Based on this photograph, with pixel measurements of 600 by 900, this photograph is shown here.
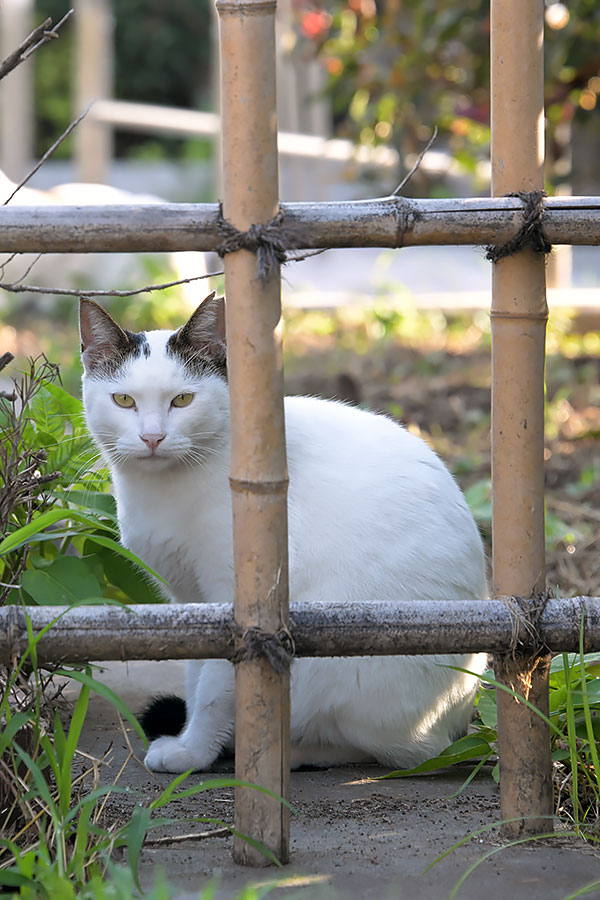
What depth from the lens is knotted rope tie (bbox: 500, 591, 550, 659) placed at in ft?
4.61

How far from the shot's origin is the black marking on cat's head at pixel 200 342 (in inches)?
71.7

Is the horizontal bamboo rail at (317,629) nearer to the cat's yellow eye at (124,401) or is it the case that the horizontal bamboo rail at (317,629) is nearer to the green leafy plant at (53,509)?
the green leafy plant at (53,509)

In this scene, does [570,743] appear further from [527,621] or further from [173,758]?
[173,758]

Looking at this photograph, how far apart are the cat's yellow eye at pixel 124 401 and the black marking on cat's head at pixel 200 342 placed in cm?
11

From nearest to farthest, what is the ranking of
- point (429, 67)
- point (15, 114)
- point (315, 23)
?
point (429, 67)
point (315, 23)
point (15, 114)

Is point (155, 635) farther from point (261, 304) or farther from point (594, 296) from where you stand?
point (594, 296)

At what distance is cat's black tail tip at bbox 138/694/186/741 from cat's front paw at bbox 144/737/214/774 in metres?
0.09

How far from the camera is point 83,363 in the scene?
1.89 metres

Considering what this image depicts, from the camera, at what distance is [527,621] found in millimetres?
1413

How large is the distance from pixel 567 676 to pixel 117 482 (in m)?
0.90

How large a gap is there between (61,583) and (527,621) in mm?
689

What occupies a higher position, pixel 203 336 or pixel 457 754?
pixel 203 336

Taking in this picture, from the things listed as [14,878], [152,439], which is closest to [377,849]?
[14,878]

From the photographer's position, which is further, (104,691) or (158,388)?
(158,388)
